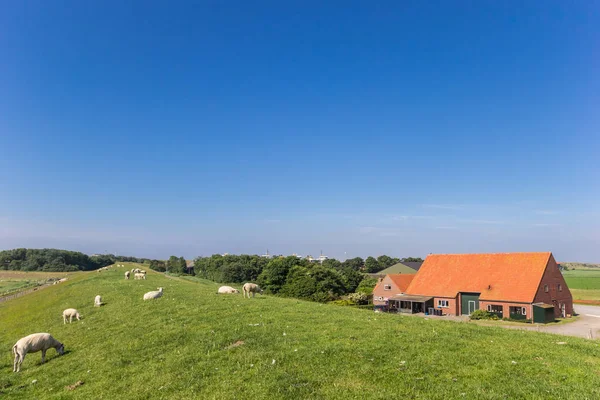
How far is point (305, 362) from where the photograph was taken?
42.1 ft

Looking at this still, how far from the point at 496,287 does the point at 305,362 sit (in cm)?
5105

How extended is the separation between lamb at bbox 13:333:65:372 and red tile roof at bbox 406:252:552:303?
5420 cm

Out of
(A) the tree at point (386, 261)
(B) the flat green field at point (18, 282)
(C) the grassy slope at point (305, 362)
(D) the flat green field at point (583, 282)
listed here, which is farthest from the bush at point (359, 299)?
(A) the tree at point (386, 261)

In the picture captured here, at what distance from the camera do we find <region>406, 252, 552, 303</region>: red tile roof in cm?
5206

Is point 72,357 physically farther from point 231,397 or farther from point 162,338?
point 231,397

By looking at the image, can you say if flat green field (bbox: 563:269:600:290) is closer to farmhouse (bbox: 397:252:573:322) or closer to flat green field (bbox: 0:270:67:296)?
farmhouse (bbox: 397:252:573:322)

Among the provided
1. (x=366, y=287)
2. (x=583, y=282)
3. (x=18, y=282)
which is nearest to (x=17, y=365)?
(x=366, y=287)

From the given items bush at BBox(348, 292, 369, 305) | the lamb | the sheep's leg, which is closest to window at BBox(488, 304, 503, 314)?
bush at BBox(348, 292, 369, 305)

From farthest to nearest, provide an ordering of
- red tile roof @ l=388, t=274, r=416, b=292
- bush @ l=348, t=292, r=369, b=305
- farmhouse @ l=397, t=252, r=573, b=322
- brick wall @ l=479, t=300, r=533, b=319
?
red tile roof @ l=388, t=274, r=416, b=292 < bush @ l=348, t=292, r=369, b=305 < farmhouse @ l=397, t=252, r=573, b=322 < brick wall @ l=479, t=300, r=533, b=319

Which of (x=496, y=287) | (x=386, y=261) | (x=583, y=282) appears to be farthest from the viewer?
(x=386, y=261)

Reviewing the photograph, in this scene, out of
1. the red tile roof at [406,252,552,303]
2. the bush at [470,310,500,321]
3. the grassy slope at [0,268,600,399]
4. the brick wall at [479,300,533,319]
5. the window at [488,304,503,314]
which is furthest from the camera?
the red tile roof at [406,252,552,303]

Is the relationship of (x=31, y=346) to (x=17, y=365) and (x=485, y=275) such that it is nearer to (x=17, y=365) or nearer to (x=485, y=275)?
(x=17, y=365)

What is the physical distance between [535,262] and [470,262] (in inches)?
378

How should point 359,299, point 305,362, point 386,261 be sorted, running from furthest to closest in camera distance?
point 386,261
point 359,299
point 305,362
